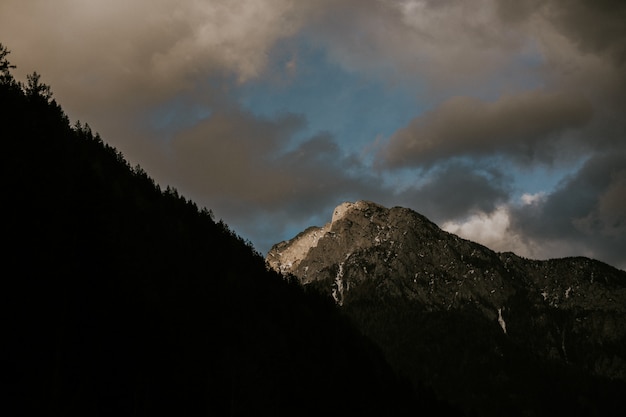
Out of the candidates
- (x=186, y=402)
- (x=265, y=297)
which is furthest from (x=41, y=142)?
(x=265, y=297)

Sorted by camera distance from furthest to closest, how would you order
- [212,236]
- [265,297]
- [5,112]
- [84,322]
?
[212,236] → [265,297] → [5,112] → [84,322]

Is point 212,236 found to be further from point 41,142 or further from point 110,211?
point 110,211

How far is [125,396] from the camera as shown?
138ft

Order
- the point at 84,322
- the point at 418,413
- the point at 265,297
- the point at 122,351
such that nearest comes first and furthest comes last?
the point at 84,322
the point at 122,351
the point at 265,297
the point at 418,413

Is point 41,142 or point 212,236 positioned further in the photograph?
point 212,236

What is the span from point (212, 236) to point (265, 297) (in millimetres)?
18386

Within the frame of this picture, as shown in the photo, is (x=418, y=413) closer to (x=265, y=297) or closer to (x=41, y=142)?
(x=265, y=297)

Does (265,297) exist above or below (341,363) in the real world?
above

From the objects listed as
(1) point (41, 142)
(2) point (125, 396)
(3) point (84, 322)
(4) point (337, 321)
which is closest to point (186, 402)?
(2) point (125, 396)

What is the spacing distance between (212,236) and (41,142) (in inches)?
3360

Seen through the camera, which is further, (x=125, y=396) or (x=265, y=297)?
(x=265, y=297)

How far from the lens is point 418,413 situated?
150 m

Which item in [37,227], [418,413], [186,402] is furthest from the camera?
[418,413]

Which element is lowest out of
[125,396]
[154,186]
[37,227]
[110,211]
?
[125,396]
